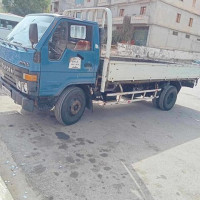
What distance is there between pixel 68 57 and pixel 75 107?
1.12 metres

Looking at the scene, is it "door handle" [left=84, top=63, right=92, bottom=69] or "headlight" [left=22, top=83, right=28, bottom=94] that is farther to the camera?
"door handle" [left=84, top=63, right=92, bottom=69]

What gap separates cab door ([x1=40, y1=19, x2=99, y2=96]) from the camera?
3.97 metres

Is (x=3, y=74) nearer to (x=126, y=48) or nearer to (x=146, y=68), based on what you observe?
(x=146, y=68)

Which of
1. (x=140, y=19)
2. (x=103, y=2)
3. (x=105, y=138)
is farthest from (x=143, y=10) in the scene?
(x=105, y=138)

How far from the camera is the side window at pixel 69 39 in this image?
405 centimetres

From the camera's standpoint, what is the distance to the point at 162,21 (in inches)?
1042

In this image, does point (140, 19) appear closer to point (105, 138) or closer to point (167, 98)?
point (167, 98)

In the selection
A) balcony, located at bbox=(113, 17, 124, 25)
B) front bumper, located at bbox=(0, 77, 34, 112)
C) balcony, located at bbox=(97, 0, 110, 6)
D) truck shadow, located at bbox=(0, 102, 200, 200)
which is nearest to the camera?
truck shadow, located at bbox=(0, 102, 200, 200)

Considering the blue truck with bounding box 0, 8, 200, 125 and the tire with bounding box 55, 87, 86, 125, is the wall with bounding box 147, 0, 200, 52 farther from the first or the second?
the tire with bounding box 55, 87, 86, 125

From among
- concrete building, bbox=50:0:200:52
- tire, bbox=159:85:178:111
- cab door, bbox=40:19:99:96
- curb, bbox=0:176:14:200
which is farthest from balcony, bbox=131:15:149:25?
curb, bbox=0:176:14:200

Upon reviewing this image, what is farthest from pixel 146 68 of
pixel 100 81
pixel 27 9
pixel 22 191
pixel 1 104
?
pixel 27 9

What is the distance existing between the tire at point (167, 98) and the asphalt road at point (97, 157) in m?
1.26

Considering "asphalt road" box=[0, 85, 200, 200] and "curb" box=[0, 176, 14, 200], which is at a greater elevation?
"curb" box=[0, 176, 14, 200]

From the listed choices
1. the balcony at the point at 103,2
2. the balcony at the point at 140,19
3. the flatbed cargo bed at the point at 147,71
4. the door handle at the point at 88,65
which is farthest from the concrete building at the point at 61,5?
the door handle at the point at 88,65
